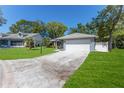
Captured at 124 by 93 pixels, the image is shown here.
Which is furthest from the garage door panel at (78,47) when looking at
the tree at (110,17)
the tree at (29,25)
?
the tree at (29,25)

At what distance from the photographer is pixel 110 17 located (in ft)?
56.7

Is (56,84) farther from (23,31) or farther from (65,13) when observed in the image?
(23,31)

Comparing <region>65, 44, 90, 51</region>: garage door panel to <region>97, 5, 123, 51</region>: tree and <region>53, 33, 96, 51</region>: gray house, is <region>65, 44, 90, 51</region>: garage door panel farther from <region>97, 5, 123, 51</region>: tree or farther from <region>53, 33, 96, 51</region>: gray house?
<region>97, 5, 123, 51</region>: tree

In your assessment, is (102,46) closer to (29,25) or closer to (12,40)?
(29,25)

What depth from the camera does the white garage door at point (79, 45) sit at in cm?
1710

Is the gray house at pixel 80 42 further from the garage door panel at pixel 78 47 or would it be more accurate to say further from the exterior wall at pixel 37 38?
the exterior wall at pixel 37 38

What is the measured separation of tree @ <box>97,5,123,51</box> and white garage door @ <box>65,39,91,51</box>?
7.28ft

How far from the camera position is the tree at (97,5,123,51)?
1638 cm

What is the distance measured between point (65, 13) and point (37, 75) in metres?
5.91

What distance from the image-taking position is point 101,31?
1805 centimetres

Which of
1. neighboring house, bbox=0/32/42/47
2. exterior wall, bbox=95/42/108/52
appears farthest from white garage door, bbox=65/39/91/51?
neighboring house, bbox=0/32/42/47

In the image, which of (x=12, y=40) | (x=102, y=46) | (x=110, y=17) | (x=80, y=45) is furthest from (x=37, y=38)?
(x=110, y=17)

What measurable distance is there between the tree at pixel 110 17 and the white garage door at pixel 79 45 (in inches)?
87.4
